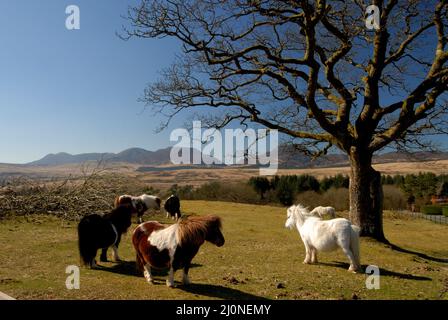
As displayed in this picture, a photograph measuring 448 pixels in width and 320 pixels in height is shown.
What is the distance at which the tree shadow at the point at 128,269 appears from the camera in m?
8.80

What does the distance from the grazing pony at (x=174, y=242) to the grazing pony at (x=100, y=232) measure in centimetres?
193

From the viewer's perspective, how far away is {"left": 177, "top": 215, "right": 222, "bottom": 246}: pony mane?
7391 millimetres

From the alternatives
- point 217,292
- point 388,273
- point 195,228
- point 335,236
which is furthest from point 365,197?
point 195,228

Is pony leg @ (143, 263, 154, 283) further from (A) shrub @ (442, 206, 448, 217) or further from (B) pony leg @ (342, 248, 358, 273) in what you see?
(A) shrub @ (442, 206, 448, 217)

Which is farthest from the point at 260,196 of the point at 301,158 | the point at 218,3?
the point at 218,3

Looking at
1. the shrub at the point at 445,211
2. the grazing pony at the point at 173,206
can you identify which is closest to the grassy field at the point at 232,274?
the grazing pony at the point at 173,206

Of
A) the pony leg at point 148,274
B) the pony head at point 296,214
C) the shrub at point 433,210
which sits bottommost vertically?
the shrub at point 433,210

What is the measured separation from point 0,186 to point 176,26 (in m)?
12.2

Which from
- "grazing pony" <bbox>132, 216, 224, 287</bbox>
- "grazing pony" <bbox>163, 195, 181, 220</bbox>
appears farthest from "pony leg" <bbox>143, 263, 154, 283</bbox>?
"grazing pony" <bbox>163, 195, 181, 220</bbox>

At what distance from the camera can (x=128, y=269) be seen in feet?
30.7

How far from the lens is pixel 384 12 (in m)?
14.1

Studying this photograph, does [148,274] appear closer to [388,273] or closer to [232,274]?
[232,274]

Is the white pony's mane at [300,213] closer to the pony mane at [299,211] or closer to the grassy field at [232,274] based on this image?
the pony mane at [299,211]
